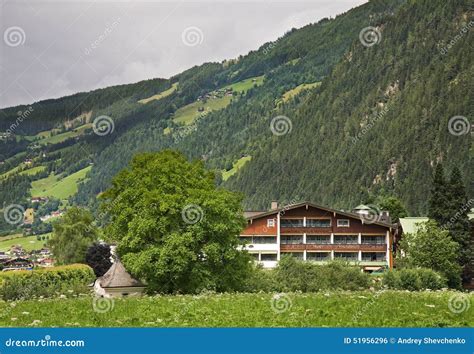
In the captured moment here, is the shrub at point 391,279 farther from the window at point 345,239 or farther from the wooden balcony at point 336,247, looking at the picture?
the window at point 345,239

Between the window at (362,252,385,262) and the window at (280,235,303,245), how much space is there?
8.46 metres

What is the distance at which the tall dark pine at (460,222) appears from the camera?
84.3 metres

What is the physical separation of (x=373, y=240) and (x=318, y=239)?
7128 mm

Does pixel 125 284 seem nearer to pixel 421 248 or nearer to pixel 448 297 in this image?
pixel 448 297

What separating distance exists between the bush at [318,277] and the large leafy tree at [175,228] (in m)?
7.54

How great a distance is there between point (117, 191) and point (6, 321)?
2522 centimetres

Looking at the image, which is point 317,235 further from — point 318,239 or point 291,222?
point 291,222

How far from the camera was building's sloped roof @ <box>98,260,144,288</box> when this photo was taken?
40250mm

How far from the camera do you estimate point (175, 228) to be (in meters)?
41.7

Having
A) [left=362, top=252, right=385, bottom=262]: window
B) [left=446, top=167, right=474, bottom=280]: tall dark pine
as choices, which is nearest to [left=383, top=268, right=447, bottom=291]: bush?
[left=446, top=167, right=474, bottom=280]: tall dark pine

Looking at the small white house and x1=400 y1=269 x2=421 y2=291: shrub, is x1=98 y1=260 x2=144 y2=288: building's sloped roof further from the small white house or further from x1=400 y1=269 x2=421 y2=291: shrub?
x1=400 y1=269 x2=421 y2=291: shrub

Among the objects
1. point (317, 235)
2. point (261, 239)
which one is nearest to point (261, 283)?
point (261, 239)

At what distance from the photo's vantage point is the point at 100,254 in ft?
352

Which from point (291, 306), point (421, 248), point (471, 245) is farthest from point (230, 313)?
point (471, 245)
